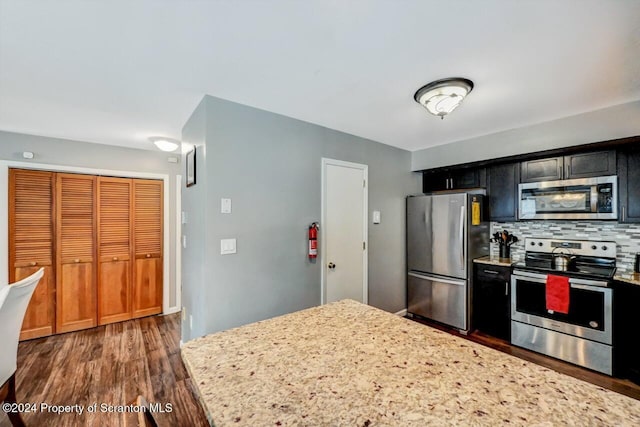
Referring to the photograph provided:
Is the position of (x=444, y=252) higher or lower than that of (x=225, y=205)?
lower

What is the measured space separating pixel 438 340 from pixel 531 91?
2.08 meters

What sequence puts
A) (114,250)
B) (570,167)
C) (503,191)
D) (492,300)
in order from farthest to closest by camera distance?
(114,250) < (503,191) < (492,300) < (570,167)

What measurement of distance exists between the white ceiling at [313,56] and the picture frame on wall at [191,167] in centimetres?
39

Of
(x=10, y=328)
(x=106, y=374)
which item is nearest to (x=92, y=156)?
(x=10, y=328)

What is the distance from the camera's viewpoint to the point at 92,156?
3369mm

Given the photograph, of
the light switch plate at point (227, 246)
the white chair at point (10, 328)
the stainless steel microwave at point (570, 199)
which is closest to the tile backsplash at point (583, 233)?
the stainless steel microwave at point (570, 199)

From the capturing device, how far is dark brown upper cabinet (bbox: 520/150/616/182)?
246 cm

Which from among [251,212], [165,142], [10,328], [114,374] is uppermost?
[165,142]

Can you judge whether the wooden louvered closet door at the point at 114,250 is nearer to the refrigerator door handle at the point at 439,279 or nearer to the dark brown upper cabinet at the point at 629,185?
the refrigerator door handle at the point at 439,279

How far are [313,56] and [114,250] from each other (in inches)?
139

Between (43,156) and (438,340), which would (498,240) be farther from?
(43,156)

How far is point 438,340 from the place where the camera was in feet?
3.80

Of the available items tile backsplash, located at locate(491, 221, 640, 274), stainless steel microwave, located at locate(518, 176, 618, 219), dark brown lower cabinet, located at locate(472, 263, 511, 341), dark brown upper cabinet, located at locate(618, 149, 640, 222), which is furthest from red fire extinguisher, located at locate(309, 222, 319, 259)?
dark brown upper cabinet, located at locate(618, 149, 640, 222)

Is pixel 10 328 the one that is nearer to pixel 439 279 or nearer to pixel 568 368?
pixel 439 279
